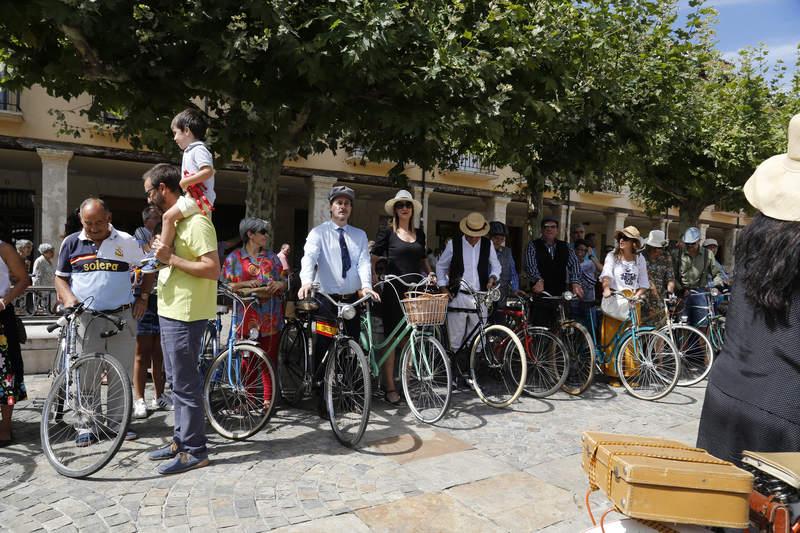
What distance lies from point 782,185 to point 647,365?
15.9ft

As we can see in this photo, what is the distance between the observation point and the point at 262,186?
686cm

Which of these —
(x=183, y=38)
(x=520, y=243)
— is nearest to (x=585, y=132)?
(x=183, y=38)

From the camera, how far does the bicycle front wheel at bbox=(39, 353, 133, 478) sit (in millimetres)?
3807

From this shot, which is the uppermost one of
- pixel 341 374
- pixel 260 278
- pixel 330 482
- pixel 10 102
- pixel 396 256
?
pixel 10 102

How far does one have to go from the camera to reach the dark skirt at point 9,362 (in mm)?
4336

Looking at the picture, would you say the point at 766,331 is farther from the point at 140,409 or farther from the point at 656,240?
the point at 656,240

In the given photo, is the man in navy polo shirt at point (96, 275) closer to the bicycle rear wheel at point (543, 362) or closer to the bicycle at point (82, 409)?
the bicycle at point (82, 409)

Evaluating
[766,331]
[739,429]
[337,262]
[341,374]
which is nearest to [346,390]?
[341,374]

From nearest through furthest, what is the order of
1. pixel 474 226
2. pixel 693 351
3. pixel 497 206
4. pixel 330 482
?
1. pixel 330 482
2. pixel 474 226
3. pixel 693 351
4. pixel 497 206

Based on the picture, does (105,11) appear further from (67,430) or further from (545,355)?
(545,355)

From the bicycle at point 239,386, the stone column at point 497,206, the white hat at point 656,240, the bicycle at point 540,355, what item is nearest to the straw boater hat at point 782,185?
the bicycle at point 239,386

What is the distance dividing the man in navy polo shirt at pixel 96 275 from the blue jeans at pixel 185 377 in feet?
2.82

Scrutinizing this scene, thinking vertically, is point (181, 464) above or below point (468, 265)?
below

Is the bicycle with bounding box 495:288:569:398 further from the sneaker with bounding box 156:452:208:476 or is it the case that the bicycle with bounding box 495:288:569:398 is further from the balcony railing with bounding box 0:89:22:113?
the balcony railing with bounding box 0:89:22:113
